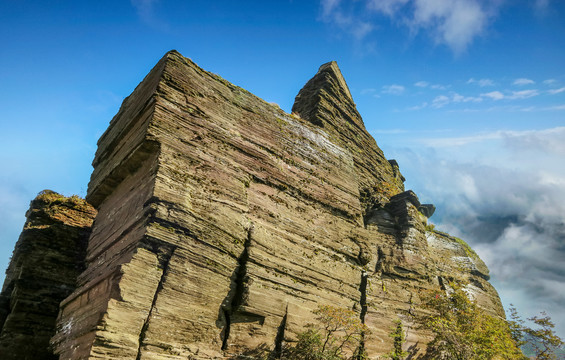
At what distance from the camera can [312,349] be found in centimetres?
817

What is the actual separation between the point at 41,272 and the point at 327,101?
1159 centimetres

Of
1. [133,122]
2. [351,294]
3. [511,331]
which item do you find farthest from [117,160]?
[511,331]

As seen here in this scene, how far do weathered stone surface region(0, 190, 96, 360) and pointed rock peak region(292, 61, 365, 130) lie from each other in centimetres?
881

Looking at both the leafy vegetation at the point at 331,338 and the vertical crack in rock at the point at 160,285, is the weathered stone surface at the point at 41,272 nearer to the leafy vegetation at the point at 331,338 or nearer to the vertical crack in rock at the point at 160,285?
the vertical crack in rock at the point at 160,285

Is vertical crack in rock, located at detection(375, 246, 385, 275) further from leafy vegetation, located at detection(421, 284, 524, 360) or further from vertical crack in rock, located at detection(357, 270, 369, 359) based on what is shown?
leafy vegetation, located at detection(421, 284, 524, 360)

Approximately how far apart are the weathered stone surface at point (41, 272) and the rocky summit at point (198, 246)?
0.03 metres

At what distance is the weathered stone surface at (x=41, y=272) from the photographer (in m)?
7.90

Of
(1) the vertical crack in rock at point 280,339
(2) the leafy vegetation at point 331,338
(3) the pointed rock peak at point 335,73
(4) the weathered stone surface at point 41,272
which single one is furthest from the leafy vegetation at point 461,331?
(4) the weathered stone surface at point 41,272

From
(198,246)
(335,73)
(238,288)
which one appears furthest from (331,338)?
(335,73)

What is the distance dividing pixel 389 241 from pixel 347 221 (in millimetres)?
2934

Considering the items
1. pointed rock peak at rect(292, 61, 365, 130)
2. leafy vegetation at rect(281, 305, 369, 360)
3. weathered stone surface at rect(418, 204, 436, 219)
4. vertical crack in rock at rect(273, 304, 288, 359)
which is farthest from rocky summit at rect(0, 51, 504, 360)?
weathered stone surface at rect(418, 204, 436, 219)

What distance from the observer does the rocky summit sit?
668 cm

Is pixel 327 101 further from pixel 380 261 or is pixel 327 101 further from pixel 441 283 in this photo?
pixel 441 283

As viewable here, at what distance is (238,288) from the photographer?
25.8ft
